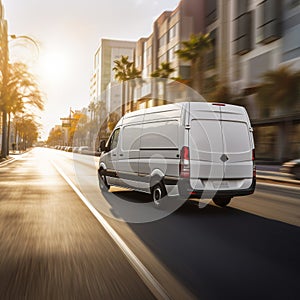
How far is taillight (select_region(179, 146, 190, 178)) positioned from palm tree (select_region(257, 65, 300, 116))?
64.9 feet

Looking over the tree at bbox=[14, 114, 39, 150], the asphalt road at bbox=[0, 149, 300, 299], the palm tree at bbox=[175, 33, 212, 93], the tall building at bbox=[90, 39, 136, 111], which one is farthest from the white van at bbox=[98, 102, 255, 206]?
the tall building at bbox=[90, 39, 136, 111]

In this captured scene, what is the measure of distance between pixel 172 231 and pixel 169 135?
2.35m

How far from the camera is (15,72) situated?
3456 centimetres

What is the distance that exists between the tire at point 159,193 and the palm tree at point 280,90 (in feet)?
63.5

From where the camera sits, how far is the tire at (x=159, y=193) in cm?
822

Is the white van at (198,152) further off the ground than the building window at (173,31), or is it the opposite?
the building window at (173,31)

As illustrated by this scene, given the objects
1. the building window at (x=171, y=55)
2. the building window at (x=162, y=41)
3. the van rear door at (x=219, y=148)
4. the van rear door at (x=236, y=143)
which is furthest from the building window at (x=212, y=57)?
the van rear door at (x=219, y=148)

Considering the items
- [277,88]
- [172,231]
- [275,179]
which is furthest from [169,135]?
[277,88]

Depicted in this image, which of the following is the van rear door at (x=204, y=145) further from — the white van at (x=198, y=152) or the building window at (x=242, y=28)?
the building window at (x=242, y=28)

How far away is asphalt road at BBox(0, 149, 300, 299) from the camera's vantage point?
368 cm

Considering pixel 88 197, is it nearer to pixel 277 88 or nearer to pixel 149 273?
pixel 149 273

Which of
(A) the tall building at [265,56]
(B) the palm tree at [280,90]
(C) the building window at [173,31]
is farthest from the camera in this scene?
(C) the building window at [173,31]

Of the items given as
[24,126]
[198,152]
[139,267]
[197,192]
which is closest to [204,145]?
Answer: [198,152]

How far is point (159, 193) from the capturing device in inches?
330
